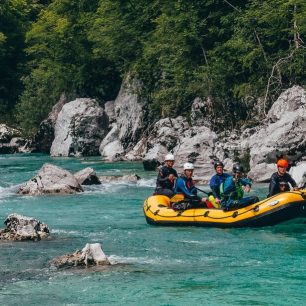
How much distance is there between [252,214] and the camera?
14.2 meters

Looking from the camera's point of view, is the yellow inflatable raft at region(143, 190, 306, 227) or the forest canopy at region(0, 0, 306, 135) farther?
the forest canopy at region(0, 0, 306, 135)

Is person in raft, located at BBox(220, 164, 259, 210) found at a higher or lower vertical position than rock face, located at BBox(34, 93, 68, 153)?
lower

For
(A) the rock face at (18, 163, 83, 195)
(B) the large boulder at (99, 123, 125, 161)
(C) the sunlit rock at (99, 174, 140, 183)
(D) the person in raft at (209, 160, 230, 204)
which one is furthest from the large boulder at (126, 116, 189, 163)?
(D) the person in raft at (209, 160, 230, 204)

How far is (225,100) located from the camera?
98.6ft

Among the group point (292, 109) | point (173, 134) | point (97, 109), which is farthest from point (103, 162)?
point (292, 109)

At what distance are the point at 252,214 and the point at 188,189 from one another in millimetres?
1669

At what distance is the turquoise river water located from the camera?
9.45 metres

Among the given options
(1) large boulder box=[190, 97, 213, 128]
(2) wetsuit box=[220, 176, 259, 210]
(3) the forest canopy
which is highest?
(3) the forest canopy

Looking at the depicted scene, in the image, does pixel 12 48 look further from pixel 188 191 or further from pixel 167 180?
pixel 188 191

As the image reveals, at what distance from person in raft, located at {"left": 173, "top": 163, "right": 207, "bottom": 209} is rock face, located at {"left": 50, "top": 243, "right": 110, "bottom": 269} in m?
4.30

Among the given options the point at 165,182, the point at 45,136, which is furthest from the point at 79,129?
the point at 165,182

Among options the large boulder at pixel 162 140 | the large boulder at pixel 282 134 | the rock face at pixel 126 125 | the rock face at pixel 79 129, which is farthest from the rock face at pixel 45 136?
the large boulder at pixel 282 134

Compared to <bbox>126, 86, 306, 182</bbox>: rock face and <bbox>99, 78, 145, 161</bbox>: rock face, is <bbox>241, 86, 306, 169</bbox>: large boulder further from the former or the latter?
<bbox>99, 78, 145, 161</bbox>: rock face

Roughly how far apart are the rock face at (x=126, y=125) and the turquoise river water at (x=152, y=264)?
17372 mm
